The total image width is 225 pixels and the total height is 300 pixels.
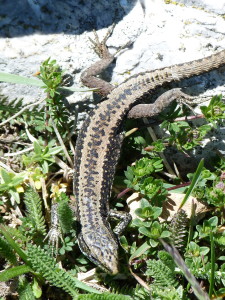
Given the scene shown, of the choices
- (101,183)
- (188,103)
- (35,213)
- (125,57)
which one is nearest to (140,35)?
(125,57)

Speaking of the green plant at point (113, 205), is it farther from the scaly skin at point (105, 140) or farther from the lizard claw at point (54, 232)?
the scaly skin at point (105, 140)

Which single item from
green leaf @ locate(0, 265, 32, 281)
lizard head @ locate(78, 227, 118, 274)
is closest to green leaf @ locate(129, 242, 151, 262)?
lizard head @ locate(78, 227, 118, 274)

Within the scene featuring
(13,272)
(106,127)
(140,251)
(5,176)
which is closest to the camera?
(13,272)

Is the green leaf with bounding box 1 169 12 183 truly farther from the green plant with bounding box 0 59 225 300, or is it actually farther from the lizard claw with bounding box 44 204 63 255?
the lizard claw with bounding box 44 204 63 255

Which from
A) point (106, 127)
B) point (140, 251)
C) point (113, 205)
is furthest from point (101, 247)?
point (106, 127)

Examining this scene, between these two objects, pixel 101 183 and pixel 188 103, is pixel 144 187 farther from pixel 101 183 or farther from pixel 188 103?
pixel 188 103

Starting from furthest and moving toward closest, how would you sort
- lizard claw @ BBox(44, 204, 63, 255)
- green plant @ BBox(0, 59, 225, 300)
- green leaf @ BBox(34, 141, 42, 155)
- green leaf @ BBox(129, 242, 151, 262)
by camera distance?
green leaf @ BBox(34, 141, 42, 155), lizard claw @ BBox(44, 204, 63, 255), green leaf @ BBox(129, 242, 151, 262), green plant @ BBox(0, 59, 225, 300)

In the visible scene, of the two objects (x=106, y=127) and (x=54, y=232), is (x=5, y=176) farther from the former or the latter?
(x=106, y=127)
